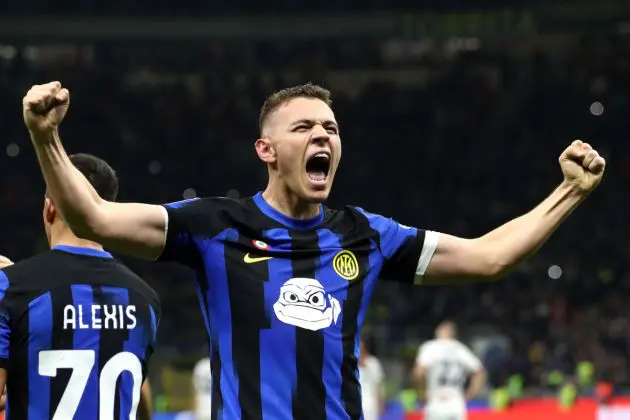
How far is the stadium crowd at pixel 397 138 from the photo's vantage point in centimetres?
1881

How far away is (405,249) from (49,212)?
118 centimetres

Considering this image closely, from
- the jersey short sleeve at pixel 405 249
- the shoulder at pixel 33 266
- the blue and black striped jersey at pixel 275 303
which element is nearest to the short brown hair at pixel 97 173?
the shoulder at pixel 33 266

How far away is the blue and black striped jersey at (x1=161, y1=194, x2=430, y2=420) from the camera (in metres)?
3.10

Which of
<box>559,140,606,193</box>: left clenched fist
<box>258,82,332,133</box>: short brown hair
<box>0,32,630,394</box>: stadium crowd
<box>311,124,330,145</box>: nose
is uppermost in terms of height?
<box>0,32,630,394</box>: stadium crowd

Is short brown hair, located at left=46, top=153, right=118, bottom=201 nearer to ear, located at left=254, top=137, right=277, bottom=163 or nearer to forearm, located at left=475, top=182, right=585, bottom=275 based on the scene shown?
ear, located at left=254, top=137, right=277, bottom=163

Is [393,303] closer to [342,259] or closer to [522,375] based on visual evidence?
[522,375]

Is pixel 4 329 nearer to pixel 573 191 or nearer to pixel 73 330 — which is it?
pixel 73 330

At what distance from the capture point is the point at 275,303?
10.3 feet

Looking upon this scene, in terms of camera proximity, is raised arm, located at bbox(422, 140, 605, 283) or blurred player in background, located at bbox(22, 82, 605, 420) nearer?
blurred player in background, located at bbox(22, 82, 605, 420)

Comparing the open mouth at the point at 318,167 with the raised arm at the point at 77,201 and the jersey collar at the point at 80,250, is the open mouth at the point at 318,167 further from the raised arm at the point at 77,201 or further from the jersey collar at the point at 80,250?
the jersey collar at the point at 80,250

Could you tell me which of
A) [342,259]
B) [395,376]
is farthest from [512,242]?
[395,376]

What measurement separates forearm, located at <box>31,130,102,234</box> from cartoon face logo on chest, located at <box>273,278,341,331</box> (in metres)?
0.60

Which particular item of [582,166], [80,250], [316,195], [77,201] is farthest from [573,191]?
[80,250]

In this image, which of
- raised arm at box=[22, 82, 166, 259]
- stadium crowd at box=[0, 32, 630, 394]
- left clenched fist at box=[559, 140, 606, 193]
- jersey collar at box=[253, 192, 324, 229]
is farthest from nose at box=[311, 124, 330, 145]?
stadium crowd at box=[0, 32, 630, 394]
